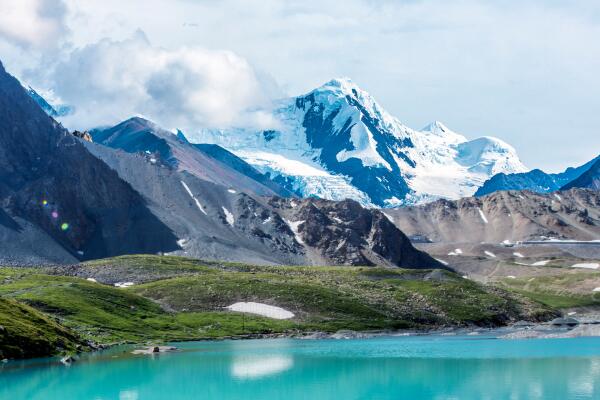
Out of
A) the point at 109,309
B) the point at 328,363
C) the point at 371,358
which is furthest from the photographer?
Result: the point at 109,309

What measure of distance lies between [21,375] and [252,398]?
31.6m

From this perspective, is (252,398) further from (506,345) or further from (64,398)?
(506,345)

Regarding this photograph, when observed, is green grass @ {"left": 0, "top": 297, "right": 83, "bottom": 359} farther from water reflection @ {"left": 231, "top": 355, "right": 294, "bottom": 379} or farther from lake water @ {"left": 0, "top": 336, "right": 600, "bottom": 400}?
water reflection @ {"left": 231, "top": 355, "right": 294, "bottom": 379}

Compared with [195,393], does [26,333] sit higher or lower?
higher

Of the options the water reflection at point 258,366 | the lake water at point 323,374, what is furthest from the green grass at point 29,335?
the water reflection at point 258,366

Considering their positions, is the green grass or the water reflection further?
the green grass

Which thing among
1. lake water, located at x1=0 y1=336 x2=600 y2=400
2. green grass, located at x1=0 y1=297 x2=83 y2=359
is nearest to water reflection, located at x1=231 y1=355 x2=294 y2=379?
lake water, located at x1=0 y1=336 x2=600 y2=400

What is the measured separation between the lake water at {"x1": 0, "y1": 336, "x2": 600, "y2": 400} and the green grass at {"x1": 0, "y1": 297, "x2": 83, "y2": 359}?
464 cm

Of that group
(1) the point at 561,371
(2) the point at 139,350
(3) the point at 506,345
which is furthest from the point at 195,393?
(3) the point at 506,345

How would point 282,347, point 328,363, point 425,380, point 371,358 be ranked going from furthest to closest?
point 282,347, point 371,358, point 328,363, point 425,380

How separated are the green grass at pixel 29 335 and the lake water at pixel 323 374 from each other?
15.2 ft

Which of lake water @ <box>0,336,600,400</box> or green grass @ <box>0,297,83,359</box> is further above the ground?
green grass @ <box>0,297,83,359</box>

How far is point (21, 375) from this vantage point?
101 m

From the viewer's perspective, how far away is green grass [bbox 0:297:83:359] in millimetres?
117812
